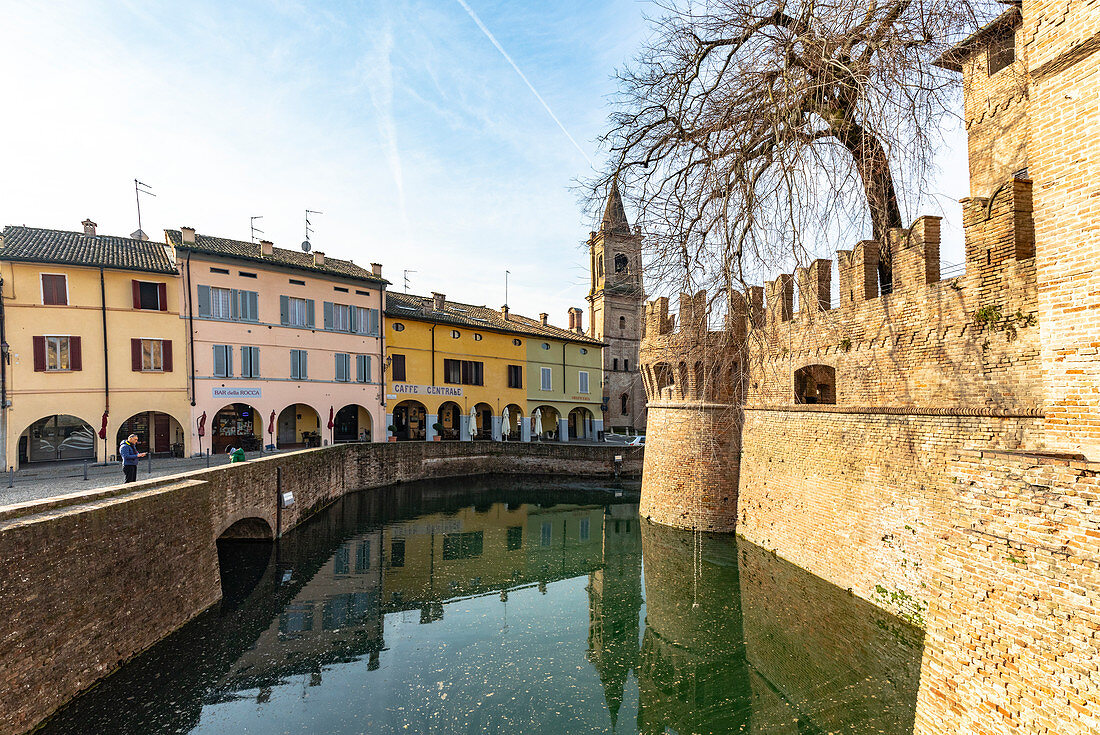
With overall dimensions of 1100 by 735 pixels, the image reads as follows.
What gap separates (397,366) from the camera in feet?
93.4

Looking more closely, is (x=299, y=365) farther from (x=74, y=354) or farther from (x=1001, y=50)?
(x=1001, y=50)

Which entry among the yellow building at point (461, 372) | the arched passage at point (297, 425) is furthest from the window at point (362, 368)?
the arched passage at point (297, 425)

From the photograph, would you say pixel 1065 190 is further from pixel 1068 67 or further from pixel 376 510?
pixel 376 510

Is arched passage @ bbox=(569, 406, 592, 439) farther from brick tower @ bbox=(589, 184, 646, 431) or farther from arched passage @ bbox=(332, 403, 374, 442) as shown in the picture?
arched passage @ bbox=(332, 403, 374, 442)

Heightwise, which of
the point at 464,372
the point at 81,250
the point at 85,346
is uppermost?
the point at 81,250

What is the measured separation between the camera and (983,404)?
7.72 meters

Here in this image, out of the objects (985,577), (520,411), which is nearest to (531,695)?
(985,577)

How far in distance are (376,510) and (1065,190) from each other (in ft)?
68.6

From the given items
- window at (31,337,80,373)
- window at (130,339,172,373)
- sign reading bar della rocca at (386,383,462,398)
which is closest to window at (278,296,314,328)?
window at (130,339,172,373)

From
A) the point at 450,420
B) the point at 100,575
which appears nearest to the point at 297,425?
the point at 450,420

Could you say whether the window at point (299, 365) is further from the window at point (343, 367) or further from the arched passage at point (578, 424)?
the arched passage at point (578, 424)

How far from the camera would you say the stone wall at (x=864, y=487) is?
8.17 meters

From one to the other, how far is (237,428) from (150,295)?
6984 millimetres

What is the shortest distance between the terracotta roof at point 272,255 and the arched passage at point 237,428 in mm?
6952
